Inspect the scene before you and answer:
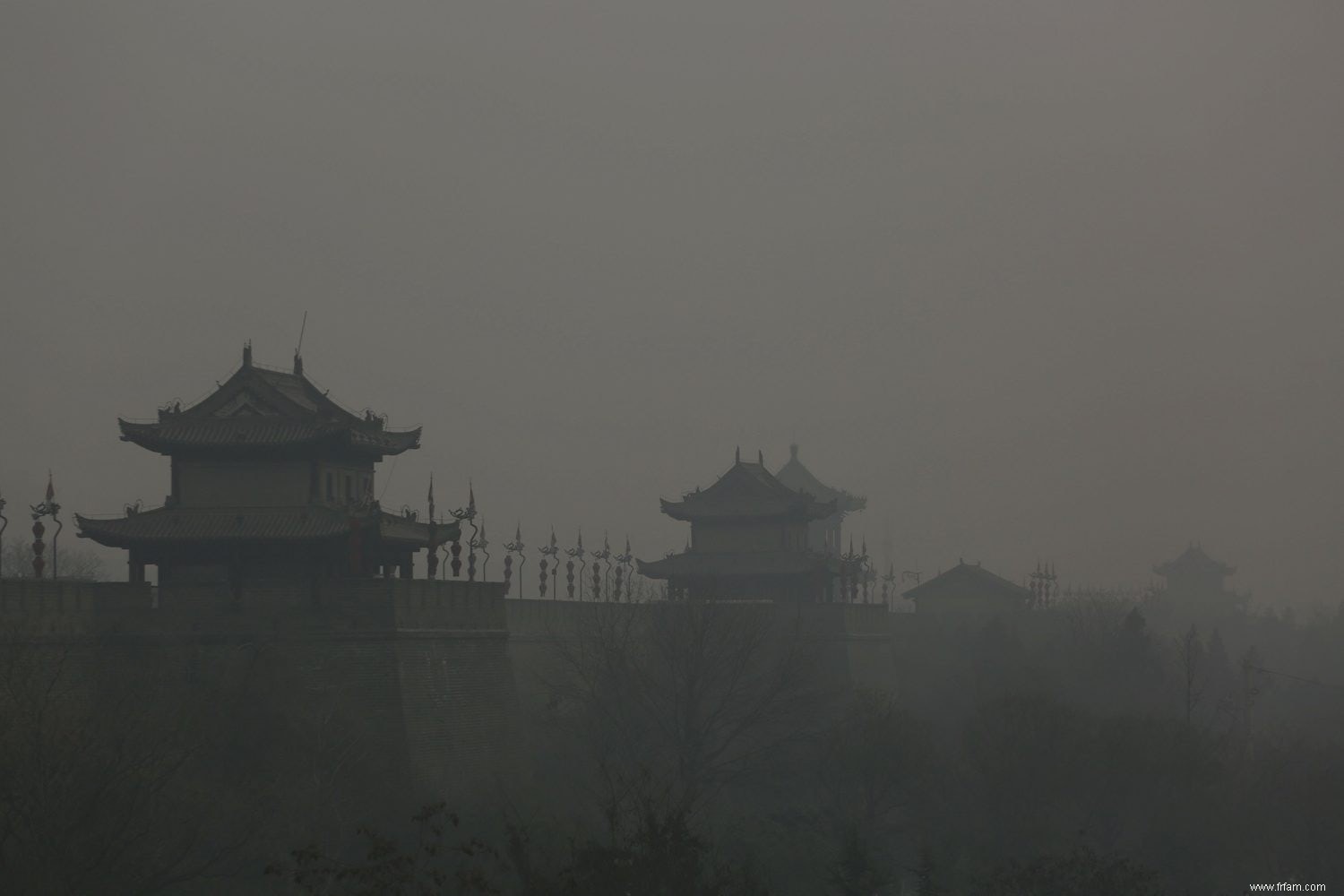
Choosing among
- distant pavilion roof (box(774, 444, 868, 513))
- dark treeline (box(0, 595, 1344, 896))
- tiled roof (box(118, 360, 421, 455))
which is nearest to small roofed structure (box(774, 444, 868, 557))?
distant pavilion roof (box(774, 444, 868, 513))

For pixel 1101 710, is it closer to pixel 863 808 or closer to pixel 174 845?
pixel 863 808

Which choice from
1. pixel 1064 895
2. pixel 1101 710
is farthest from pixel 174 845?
pixel 1101 710

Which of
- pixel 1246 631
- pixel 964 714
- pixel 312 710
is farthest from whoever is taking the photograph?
pixel 1246 631

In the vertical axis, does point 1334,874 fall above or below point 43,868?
below

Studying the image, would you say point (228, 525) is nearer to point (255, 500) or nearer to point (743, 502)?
point (255, 500)

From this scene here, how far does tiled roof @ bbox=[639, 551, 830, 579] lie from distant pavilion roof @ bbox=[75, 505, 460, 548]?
18.4m

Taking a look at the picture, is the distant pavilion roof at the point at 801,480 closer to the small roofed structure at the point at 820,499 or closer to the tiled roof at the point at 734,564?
the small roofed structure at the point at 820,499

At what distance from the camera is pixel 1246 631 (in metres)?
82.8

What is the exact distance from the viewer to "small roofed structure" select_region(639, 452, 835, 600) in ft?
148

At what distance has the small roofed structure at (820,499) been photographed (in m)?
74.9

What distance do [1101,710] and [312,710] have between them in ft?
81.0

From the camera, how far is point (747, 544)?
1809 inches

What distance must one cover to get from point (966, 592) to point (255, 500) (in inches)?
1525

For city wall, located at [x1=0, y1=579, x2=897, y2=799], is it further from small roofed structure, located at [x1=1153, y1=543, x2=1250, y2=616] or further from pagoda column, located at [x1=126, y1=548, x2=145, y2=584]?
small roofed structure, located at [x1=1153, y1=543, x2=1250, y2=616]
